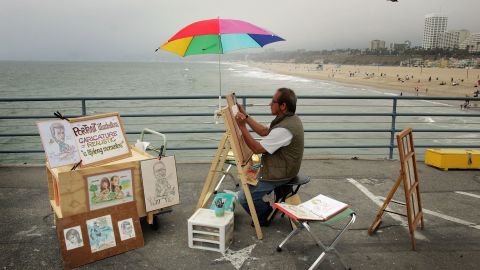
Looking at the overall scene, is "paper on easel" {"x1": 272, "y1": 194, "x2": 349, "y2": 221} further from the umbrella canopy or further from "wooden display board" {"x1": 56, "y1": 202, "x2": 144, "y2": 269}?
the umbrella canopy

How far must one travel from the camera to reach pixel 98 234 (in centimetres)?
367

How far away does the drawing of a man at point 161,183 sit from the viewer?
4.11 meters

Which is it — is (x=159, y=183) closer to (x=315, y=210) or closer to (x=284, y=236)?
(x=284, y=236)

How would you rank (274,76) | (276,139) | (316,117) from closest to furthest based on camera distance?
(276,139) → (316,117) → (274,76)

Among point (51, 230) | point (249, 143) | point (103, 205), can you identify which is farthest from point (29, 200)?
point (249, 143)

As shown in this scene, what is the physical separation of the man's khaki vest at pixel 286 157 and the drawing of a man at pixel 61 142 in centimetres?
201

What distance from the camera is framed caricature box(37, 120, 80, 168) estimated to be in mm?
3664

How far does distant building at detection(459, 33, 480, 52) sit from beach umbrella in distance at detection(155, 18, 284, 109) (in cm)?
15775

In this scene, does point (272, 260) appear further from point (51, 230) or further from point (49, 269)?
point (51, 230)

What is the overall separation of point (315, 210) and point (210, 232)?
1.07 m

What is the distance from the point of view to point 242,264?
3.57 meters

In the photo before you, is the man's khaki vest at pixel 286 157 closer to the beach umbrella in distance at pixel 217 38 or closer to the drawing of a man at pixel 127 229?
the beach umbrella in distance at pixel 217 38

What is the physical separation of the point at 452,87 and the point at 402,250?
6429cm

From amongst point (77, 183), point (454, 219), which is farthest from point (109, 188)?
point (454, 219)
